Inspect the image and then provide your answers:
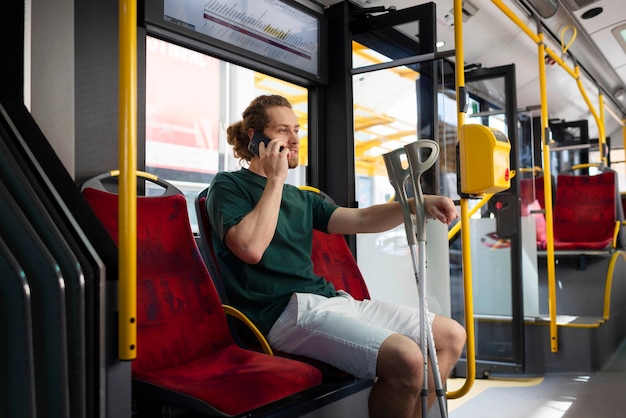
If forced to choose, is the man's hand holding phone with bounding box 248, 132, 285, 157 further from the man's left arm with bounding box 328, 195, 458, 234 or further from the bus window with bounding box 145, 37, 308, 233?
the bus window with bounding box 145, 37, 308, 233

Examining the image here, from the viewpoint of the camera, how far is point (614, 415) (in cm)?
319

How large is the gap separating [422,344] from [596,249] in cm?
372

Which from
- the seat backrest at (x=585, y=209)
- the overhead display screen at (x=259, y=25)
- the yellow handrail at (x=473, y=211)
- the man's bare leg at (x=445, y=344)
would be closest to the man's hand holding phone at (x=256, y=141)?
the overhead display screen at (x=259, y=25)

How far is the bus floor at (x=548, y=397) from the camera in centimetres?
327

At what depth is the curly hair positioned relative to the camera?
2.39 meters

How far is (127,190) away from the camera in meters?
1.28

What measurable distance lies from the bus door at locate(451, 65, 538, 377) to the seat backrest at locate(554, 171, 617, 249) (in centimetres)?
A: 135

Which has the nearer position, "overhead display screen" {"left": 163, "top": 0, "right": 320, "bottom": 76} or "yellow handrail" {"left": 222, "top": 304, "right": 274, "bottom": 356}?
"yellow handrail" {"left": 222, "top": 304, "right": 274, "bottom": 356}

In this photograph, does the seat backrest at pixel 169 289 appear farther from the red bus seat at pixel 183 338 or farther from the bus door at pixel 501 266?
the bus door at pixel 501 266

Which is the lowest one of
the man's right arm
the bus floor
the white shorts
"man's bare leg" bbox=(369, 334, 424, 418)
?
the bus floor

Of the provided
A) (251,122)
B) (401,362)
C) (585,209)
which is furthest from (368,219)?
(585,209)

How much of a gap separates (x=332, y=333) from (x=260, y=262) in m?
0.41

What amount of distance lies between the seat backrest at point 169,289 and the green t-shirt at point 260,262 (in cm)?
10

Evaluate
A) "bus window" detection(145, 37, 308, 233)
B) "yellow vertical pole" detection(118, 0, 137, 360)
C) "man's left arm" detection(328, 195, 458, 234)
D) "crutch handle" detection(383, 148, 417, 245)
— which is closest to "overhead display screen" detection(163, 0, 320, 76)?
"bus window" detection(145, 37, 308, 233)
